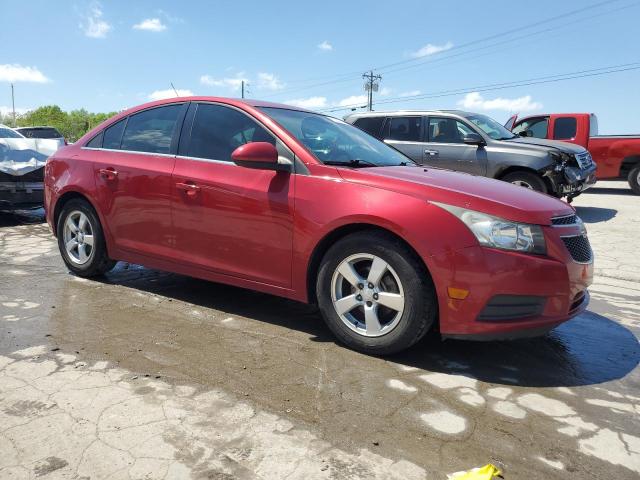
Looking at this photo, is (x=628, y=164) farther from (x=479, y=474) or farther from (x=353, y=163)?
(x=479, y=474)

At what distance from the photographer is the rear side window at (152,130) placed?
4.34m

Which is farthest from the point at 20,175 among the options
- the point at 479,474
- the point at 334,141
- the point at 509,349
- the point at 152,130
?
the point at 479,474

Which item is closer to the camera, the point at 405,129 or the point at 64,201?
the point at 64,201

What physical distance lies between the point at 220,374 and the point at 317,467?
1030mm

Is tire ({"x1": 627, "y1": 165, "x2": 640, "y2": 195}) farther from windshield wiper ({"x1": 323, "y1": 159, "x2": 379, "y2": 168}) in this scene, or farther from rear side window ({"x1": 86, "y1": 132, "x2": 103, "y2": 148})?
rear side window ({"x1": 86, "y1": 132, "x2": 103, "y2": 148})

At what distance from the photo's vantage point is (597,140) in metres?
13.1

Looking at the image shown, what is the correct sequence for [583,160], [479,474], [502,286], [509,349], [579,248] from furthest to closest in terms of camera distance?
[583,160] < [509,349] < [579,248] < [502,286] < [479,474]

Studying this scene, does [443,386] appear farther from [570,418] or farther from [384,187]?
[384,187]

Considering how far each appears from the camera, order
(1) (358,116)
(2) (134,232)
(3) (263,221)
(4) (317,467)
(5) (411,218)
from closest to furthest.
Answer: (4) (317,467), (5) (411,218), (3) (263,221), (2) (134,232), (1) (358,116)

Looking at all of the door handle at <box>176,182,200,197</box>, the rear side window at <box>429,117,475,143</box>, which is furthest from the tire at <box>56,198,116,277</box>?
the rear side window at <box>429,117,475,143</box>

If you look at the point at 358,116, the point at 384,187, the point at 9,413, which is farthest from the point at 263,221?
the point at 358,116

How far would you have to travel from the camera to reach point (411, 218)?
307cm

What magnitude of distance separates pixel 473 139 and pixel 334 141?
561cm

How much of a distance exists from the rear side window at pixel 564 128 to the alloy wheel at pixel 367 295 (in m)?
11.2
